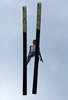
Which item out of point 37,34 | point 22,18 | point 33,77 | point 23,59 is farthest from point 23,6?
point 33,77

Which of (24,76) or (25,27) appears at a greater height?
(25,27)

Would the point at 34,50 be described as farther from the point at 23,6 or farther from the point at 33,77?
the point at 23,6

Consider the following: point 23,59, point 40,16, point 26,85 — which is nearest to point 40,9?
point 40,16

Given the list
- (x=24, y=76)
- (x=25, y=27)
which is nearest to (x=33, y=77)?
(x=24, y=76)

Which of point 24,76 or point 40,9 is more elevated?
point 40,9

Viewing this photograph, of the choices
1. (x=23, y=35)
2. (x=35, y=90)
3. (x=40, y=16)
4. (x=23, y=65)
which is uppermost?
(x=40, y=16)

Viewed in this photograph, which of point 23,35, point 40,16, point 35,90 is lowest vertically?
point 35,90

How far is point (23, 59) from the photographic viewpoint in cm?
2392

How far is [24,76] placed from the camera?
23.9 meters

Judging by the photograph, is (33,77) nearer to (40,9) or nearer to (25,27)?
(25,27)

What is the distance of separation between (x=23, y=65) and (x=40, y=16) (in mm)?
4365

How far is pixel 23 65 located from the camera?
23.9 m

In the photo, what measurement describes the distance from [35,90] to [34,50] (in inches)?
136

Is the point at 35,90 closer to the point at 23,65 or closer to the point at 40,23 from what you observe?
the point at 23,65
